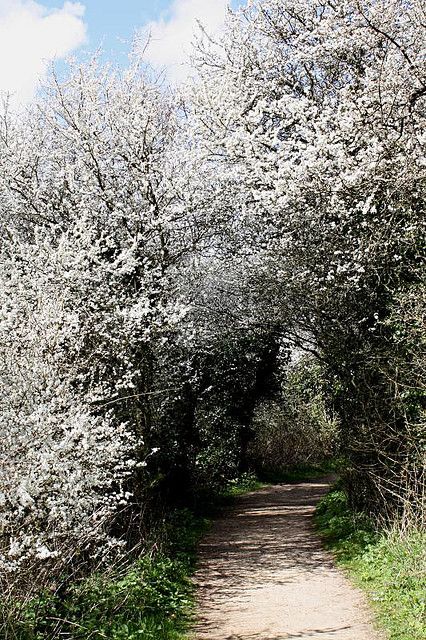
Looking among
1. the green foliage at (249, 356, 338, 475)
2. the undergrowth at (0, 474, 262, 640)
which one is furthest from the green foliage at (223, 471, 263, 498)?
the undergrowth at (0, 474, 262, 640)

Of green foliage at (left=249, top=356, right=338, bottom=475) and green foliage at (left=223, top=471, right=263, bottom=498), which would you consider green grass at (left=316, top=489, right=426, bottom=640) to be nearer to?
green foliage at (left=223, top=471, right=263, bottom=498)

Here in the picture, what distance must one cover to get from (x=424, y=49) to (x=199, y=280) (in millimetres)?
6440

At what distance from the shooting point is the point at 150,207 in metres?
11.9

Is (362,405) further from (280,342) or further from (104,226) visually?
(280,342)

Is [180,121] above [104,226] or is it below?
above

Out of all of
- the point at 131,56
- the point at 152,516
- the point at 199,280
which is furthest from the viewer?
the point at 199,280

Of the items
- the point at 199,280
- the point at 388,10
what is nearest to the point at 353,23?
the point at 388,10

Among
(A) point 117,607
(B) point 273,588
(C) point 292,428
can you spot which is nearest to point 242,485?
(C) point 292,428

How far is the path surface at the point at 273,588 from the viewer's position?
696 centimetres

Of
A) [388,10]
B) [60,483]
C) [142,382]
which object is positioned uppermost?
[388,10]

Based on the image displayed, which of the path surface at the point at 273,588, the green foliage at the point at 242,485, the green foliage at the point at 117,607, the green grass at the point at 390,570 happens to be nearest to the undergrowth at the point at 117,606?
the green foliage at the point at 117,607

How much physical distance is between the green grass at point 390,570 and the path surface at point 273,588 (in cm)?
19

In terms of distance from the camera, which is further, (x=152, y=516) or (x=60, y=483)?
(x=152, y=516)

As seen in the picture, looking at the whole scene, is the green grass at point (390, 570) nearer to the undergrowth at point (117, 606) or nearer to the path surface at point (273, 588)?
the path surface at point (273, 588)
